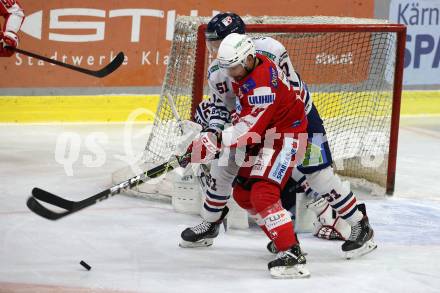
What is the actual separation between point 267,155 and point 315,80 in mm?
2711

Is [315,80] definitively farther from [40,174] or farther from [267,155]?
[267,155]

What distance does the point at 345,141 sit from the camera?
20.5 feet

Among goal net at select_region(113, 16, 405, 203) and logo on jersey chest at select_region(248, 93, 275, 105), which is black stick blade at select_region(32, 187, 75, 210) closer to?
logo on jersey chest at select_region(248, 93, 275, 105)

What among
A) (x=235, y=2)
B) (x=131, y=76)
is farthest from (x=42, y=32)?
(x=235, y=2)

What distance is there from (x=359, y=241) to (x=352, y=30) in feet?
5.14

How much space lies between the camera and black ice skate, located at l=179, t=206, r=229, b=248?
4.64 metres

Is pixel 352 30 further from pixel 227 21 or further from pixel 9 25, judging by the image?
pixel 9 25

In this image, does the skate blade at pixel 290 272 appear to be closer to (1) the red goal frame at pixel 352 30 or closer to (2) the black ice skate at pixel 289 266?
(2) the black ice skate at pixel 289 266

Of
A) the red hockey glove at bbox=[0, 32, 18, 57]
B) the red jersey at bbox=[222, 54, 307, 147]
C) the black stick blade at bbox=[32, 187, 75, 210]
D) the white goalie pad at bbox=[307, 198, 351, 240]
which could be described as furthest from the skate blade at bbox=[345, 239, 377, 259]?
the red hockey glove at bbox=[0, 32, 18, 57]

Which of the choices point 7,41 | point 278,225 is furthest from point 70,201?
point 7,41

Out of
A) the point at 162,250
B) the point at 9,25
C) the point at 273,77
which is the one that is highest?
the point at 9,25

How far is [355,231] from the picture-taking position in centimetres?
449

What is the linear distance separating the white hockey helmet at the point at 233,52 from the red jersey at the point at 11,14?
2.79 metres

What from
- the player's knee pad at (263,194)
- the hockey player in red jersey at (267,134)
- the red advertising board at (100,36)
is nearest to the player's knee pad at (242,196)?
the hockey player in red jersey at (267,134)
